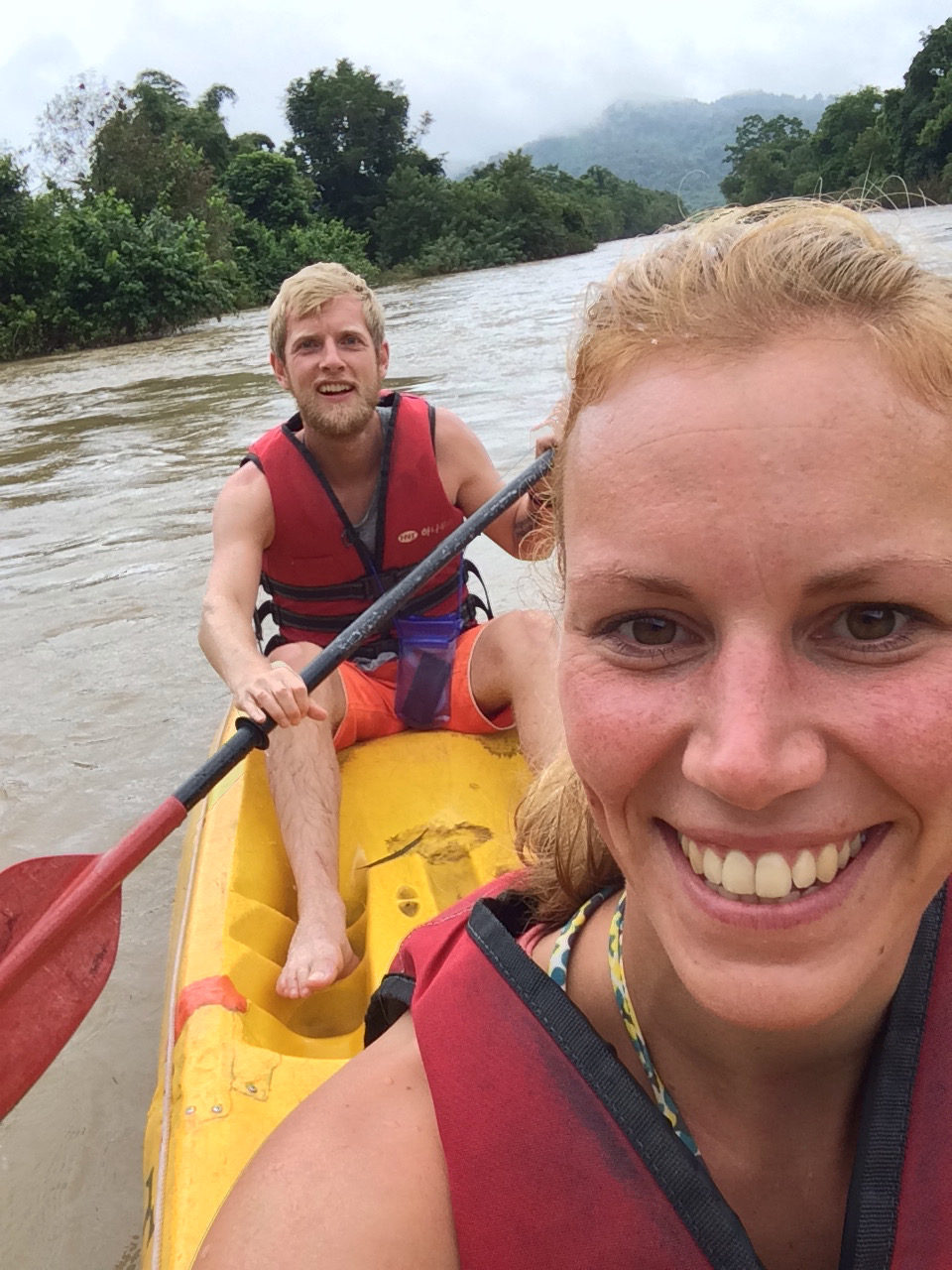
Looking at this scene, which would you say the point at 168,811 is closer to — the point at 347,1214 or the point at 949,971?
the point at 347,1214

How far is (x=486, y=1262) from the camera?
0.86 metres

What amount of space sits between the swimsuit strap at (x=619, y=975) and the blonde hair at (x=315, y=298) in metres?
2.33

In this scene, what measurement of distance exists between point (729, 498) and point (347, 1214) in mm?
602

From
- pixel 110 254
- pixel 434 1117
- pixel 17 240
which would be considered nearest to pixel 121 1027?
pixel 434 1117

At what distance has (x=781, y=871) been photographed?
30.4 inches

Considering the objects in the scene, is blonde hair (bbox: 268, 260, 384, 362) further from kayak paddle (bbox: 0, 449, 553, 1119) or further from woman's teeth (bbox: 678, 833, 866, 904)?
woman's teeth (bbox: 678, 833, 866, 904)

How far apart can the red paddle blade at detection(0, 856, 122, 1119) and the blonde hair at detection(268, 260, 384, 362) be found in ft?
5.33

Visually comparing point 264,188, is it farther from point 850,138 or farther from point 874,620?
point 874,620

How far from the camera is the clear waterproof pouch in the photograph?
9.28ft

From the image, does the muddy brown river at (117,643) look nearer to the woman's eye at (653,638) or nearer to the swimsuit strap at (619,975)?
the woman's eye at (653,638)

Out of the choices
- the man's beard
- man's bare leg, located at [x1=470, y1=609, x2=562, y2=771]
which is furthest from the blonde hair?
man's bare leg, located at [x1=470, y1=609, x2=562, y2=771]

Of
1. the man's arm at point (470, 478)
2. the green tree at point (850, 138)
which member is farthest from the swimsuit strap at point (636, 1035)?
the green tree at point (850, 138)

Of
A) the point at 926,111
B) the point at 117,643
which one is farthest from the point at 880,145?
the point at 117,643

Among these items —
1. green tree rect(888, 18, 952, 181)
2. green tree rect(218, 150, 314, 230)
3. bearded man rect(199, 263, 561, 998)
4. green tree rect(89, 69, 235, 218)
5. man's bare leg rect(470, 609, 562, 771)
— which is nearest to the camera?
man's bare leg rect(470, 609, 562, 771)
